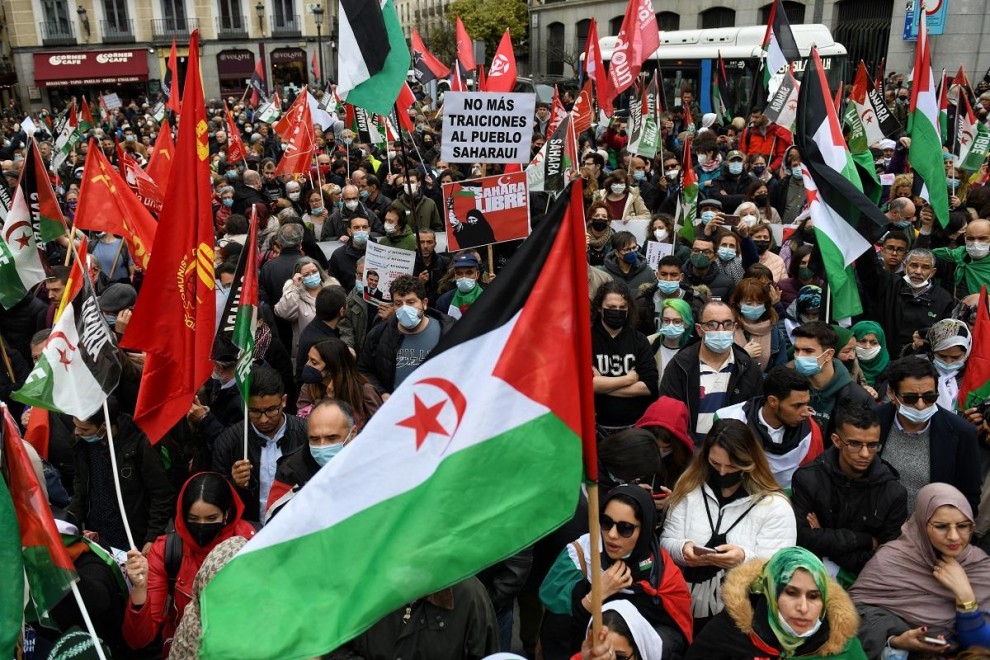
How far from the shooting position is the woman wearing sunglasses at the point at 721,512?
3.68 m

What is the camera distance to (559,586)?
348 centimetres

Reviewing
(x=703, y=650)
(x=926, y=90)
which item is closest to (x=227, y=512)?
(x=703, y=650)

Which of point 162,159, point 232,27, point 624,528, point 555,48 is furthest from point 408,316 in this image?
point 232,27

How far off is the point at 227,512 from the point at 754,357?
336 centimetres

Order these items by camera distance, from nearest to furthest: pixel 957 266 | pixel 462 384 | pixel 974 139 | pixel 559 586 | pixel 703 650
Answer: pixel 462 384
pixel 703 650
pixel 559 586
pixel 957 266
pixel 974 139

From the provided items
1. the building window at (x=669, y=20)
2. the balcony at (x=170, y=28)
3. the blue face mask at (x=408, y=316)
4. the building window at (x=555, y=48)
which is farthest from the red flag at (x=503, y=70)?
the balcony at (x=170, y=28)

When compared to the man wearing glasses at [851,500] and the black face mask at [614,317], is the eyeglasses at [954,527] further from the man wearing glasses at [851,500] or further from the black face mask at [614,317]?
the black face mask at [614,317]

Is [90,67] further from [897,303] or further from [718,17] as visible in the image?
[897,303]

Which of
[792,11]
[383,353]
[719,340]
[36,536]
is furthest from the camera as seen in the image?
[792,11]

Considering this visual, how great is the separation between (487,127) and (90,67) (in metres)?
49.3

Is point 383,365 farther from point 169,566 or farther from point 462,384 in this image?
point 462,384

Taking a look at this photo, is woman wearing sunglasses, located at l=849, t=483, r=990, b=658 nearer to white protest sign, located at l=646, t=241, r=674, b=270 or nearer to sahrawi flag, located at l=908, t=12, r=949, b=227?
white protest sign, located at l=646, t=241, r=674, b=270

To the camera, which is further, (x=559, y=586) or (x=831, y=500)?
(x=831, y=500)

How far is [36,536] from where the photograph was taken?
3160 mm
